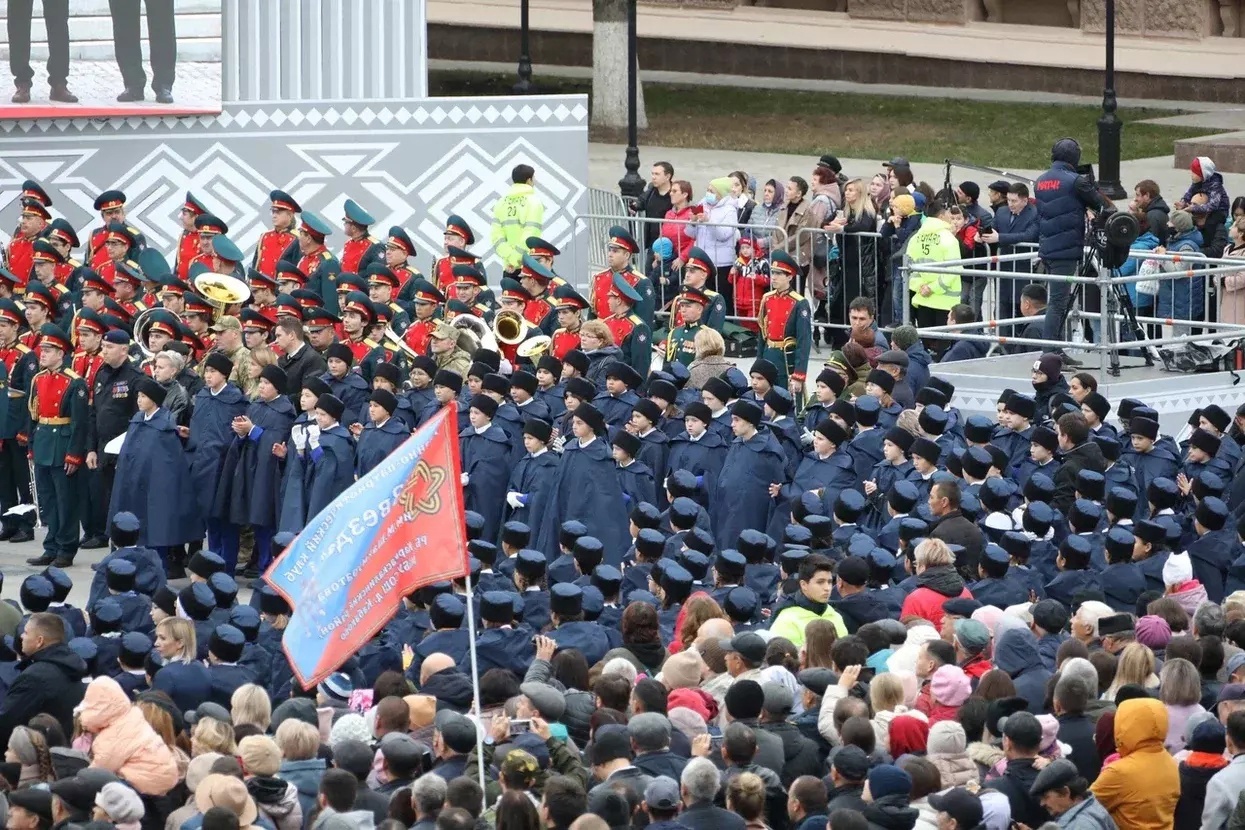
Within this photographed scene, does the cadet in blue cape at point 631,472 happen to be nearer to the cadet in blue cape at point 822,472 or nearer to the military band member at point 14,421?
the cadet in blue cape at point 822,472

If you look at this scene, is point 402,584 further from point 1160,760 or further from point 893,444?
point 893,444

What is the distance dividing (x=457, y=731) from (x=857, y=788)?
5.30ft

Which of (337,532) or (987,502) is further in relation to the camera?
(987,502)

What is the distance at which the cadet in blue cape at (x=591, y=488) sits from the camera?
1612 centimetres

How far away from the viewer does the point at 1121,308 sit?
1844 cm

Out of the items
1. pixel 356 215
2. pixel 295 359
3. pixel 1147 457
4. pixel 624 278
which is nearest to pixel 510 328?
pixel 624 278

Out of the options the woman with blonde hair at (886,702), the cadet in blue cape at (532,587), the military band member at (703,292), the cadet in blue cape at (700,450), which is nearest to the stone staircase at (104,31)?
the military band member at (703,292)

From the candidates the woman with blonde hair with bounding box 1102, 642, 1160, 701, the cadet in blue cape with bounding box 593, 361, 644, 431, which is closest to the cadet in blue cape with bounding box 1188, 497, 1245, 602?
the woman with blonde hair with bounding box 1102, 642, 1160, 701

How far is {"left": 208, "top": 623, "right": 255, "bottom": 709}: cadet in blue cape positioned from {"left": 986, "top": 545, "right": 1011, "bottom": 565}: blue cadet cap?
3887 mm

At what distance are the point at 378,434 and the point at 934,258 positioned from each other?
6000 millimetres

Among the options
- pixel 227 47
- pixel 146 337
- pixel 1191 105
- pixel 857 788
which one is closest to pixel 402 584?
pixel 857 788

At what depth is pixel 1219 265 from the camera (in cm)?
1973

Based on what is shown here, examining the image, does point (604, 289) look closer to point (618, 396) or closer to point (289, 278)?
point (289, 278)

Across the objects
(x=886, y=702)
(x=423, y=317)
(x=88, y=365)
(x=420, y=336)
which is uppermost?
(x=423, y=317)
